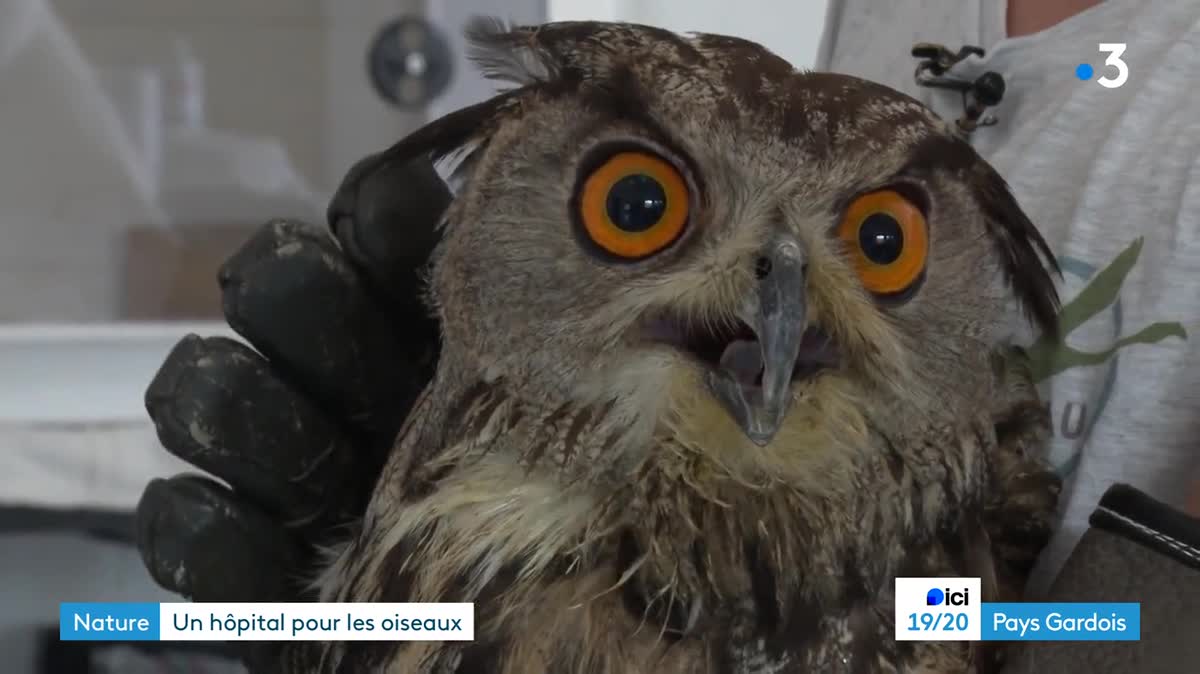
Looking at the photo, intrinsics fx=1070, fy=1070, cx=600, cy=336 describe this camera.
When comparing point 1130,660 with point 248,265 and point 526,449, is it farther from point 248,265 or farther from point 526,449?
point 248,265

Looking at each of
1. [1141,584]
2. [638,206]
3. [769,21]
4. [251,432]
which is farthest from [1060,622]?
[769,21]

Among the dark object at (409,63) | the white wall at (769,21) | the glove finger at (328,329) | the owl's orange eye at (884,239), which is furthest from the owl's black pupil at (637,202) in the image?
the dark object at (409,63)

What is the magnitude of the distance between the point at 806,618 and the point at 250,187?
1678 millimetres

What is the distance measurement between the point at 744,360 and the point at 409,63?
1503 mm

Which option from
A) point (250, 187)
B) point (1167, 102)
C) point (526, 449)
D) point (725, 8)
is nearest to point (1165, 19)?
point (1167, 102)

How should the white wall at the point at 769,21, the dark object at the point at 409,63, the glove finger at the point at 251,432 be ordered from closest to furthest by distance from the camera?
the glove finger at the point at 251,432, the white wall at the point at 769,21, the dark object at the point at 409,63

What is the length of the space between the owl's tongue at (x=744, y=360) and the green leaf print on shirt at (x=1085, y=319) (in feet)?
0.89

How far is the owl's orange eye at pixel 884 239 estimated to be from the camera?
0.59 metres

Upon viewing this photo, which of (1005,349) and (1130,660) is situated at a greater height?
(1005,349)

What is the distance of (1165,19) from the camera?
0.77 metres

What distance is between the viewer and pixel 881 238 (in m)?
0.59

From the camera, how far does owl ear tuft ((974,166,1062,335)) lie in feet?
2.18

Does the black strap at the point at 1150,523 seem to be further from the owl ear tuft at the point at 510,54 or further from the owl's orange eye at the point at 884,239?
the owl ear tuft at the point at 510,54

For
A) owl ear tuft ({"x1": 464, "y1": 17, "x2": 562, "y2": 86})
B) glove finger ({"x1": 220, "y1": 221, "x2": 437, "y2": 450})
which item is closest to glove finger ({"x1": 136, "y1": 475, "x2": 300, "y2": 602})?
glove finger ({"x1": 220, "y1": 221, "x2": 437, "y2": 450})
